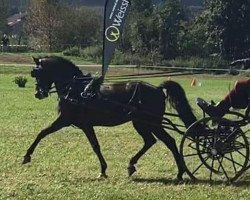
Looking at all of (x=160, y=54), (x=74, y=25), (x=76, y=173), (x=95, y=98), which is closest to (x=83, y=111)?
(x=95, y=98)

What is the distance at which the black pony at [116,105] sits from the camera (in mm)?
9422

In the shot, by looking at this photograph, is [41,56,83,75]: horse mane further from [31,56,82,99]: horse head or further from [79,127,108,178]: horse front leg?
[79,127,108,178]: horse front leg

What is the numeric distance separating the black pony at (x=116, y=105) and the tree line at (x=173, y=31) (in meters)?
39.6

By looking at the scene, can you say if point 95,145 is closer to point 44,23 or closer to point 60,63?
point 60,63

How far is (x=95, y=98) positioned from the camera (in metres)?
9.50

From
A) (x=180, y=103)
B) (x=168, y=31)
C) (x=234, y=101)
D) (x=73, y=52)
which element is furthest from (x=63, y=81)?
(x=73, y=52)

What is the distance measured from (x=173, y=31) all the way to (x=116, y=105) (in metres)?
44.6

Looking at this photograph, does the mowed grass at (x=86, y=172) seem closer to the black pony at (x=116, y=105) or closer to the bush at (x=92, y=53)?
the black pony at (x=116, y=105)

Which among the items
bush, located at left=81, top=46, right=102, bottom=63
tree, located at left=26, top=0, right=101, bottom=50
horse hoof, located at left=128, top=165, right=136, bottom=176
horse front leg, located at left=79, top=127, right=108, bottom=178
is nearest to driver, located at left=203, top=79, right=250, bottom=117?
horse hoof, located at left=128, top=165, right=136, bottom=176

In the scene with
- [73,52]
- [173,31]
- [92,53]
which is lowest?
[73,52]

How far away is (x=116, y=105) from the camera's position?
9.48 meters

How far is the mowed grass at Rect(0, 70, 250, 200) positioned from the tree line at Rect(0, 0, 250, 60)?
34.7 meters

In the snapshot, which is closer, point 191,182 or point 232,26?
point 191,182

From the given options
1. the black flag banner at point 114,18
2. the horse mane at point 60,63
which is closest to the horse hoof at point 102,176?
the horse mane at point 60,63
